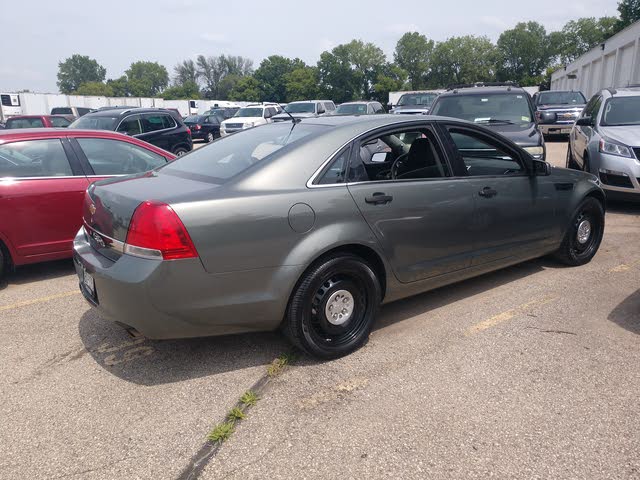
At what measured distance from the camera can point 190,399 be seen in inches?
119

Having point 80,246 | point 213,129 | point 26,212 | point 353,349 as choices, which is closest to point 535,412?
point 353,349

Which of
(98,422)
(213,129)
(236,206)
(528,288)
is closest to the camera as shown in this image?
(98,422)

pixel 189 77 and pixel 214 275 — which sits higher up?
pixel 189 77

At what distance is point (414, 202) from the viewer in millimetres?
3709

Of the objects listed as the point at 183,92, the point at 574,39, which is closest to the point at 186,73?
the point at 183,92

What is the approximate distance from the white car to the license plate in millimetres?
19375

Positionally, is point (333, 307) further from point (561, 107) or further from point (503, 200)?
point (561, 107)

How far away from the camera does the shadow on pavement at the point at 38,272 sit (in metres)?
5.20

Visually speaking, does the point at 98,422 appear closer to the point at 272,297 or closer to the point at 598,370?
the point at 272,297

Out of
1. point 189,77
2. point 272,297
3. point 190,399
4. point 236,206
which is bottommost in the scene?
point 190,399

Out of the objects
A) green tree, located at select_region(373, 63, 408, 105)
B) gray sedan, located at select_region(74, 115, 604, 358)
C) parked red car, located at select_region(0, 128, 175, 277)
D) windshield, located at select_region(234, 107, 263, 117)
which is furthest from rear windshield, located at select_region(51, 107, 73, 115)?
green tree, located at select_region(373, 63, 408, 105)

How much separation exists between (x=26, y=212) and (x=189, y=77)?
14094 centimetres

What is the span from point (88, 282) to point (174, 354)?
74cm

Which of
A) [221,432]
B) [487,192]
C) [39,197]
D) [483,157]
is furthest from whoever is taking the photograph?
[483,157]
